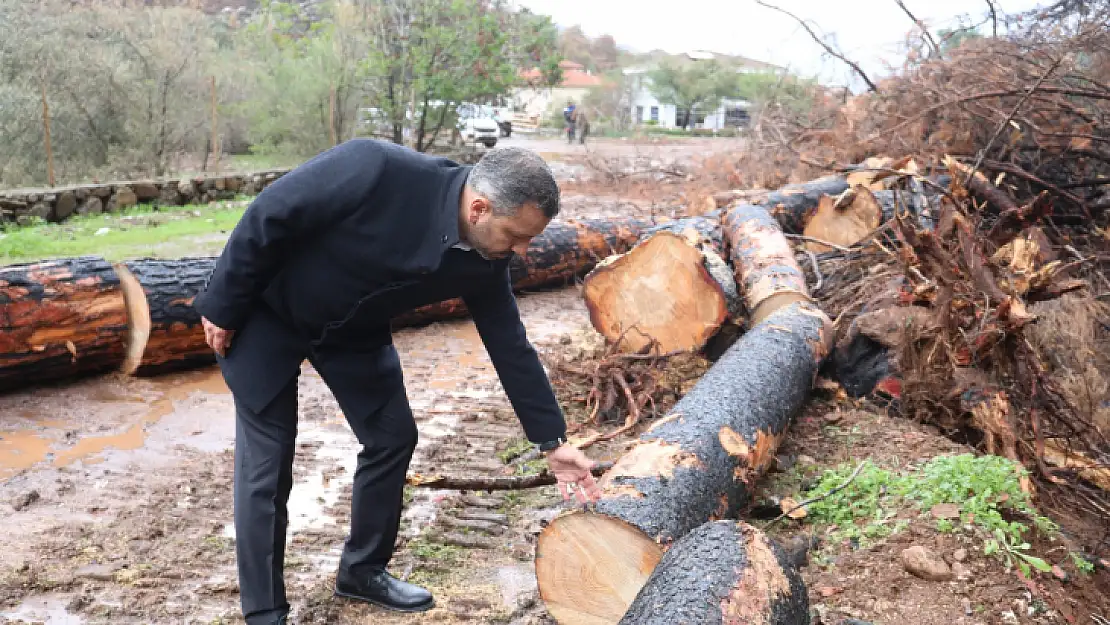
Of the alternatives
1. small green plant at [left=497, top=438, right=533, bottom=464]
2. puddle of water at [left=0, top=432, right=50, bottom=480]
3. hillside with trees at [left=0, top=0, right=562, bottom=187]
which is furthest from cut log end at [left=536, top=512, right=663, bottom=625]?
hillside with trees at [left=0, top=0, right=562, bottom=187]

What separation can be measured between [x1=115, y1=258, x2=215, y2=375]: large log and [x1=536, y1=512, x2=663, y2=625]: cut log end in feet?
12.1

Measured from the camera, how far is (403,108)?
1588 cm

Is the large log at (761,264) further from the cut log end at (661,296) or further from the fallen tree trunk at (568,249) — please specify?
the fallen tree trunk at (568,249)

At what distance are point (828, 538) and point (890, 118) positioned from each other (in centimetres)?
660

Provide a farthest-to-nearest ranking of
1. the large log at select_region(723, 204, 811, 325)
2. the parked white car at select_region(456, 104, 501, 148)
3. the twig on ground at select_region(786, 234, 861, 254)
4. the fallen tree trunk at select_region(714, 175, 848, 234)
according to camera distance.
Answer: the parked white car at select_region(456, 104, 501, 148), the fallen tree trunk at select_region(714, 175, 848, 234), the twig on ground at select_region(786, 234, 861, 254), the large log at select_region(723, 204, 811, 325)

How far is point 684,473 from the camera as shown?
9.64 feet

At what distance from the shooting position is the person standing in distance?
2.32m

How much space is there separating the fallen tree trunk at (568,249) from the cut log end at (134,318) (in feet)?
8.44

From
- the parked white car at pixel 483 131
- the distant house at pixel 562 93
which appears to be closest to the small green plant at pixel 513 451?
the parked white car at pixel 483 131

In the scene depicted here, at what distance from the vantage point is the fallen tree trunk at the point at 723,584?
2.07 m

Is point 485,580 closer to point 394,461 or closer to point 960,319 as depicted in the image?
point 394,461

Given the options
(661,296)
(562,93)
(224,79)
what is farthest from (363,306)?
(562,93)

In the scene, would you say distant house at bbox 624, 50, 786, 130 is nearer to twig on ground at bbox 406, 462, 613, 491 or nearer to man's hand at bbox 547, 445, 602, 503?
twig on ground at bbox 406, 462, 613, 491

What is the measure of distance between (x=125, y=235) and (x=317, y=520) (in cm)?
686
